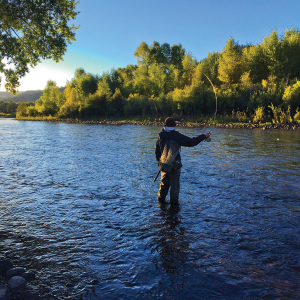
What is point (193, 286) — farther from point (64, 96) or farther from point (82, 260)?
point (64, 96)

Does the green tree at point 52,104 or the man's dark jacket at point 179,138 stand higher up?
the green tree at point 52,104

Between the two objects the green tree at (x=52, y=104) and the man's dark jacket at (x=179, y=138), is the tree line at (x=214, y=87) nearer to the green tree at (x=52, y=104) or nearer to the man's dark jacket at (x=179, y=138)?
the green tree at (x=52, y=104)

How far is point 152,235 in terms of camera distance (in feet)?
19.5

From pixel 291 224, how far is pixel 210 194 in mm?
2900

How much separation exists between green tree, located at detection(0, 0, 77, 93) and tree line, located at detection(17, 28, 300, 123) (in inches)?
1031

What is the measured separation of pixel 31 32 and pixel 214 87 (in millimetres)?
20835

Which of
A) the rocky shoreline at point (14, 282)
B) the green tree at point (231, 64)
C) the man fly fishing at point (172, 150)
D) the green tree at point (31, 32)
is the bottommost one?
the rocky shoreline at point (14, 282)

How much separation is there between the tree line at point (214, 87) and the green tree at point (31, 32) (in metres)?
26.2

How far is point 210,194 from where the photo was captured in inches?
352

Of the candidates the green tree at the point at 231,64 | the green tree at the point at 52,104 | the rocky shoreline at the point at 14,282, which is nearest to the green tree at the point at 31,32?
the rocky shoreline at the point at 14,282

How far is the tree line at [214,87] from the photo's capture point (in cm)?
4541

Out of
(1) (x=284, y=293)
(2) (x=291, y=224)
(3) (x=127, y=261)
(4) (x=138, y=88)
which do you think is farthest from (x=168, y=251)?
(4) (x=138, y=88)

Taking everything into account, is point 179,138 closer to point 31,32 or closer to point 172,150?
point 172,150

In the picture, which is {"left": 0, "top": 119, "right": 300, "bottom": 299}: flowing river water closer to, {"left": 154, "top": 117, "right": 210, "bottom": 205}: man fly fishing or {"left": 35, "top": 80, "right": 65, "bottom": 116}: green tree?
{"left": 154, "top": 117, "right": 210, "bottom": 205}: man fly fishing
